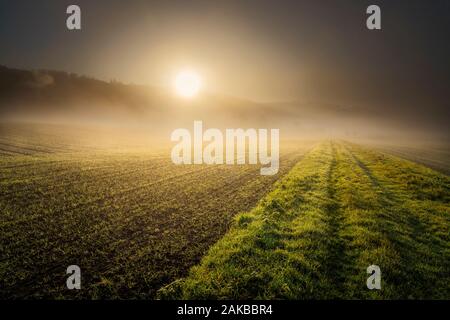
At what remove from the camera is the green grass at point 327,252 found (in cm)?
810

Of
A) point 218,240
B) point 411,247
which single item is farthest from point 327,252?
point 218,240

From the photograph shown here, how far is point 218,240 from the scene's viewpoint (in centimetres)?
1133

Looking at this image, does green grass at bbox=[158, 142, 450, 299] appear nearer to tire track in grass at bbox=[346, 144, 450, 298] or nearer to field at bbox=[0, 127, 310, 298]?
tire track in grass at bbox=[346, 144, 450, 298]

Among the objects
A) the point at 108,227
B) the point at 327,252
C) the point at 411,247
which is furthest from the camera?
the point at 108,227

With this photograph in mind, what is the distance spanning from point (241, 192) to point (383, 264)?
11.4 m

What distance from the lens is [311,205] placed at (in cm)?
1670

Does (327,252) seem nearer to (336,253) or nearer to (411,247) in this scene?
(336,253)

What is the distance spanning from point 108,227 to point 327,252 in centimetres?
889

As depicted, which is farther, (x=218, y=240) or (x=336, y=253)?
(x=218, y=240)

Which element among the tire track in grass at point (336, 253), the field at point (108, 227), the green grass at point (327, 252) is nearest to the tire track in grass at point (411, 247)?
the green grass at point (327, 252)

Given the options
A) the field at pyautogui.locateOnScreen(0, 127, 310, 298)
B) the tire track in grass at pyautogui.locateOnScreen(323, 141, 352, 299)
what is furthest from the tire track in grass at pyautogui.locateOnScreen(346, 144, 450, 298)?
the field at pyautogui.locateOnScreen(0, 127, 310, 298)

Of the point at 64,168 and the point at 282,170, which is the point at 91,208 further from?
the point at 282,170

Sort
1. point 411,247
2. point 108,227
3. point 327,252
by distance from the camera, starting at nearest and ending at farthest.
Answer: point 327,252
point 411,247
point 108,227

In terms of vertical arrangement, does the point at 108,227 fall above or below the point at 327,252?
above
